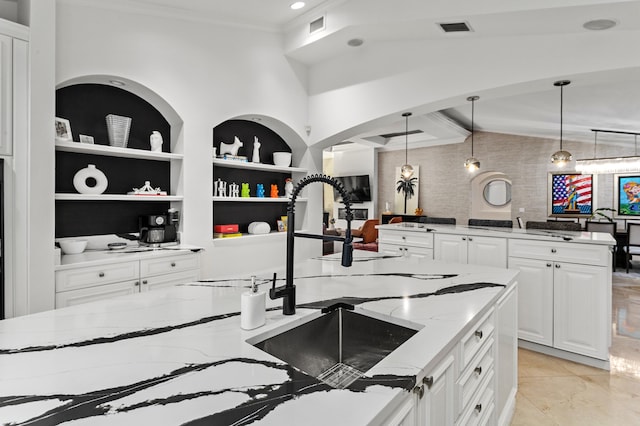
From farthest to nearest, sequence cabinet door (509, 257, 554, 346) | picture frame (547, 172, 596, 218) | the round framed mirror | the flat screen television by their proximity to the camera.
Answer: the flat screen television
the round framed mirror
picture frame (547, 172, 596, 218)
cabinet door (509, 257, 554, 346)

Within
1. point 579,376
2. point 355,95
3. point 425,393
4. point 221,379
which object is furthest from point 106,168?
point 579,376

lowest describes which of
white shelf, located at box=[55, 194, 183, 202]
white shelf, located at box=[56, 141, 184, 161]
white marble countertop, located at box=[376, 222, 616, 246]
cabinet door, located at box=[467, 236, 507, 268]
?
cabinet door, located at box=[467, 236, 507, 268]

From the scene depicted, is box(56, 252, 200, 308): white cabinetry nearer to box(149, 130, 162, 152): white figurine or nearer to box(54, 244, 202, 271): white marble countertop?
box(54, 244, 202, 271): white marble countertop

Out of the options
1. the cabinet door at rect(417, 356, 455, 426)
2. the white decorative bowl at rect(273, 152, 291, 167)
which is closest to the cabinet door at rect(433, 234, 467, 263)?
the white decorative bowl at rect(273, 152, 291, 167)

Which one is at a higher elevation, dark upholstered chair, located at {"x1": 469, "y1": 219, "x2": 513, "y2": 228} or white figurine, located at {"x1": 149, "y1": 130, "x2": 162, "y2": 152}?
white figurine, located at {"x1": 149, "y1": 130, "x2": 162, "y2": 152}

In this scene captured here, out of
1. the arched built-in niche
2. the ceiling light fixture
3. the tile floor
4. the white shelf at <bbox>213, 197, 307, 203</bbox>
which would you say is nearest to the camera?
the tile floor

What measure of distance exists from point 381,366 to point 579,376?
2813 millimetres

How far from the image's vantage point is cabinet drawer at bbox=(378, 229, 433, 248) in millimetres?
3863

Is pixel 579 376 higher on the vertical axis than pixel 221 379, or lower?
lower

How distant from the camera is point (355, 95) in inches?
168

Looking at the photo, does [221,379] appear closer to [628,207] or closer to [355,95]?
[355,95]

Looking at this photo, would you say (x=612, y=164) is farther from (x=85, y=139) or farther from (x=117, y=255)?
(x=85, y=139)

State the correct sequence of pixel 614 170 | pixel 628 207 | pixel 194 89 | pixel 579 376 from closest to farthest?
pixel 579 376 → pixel 194 89 → pixel 614 170 → pixel 628 207

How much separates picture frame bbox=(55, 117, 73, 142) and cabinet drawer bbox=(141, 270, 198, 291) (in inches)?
49.7
